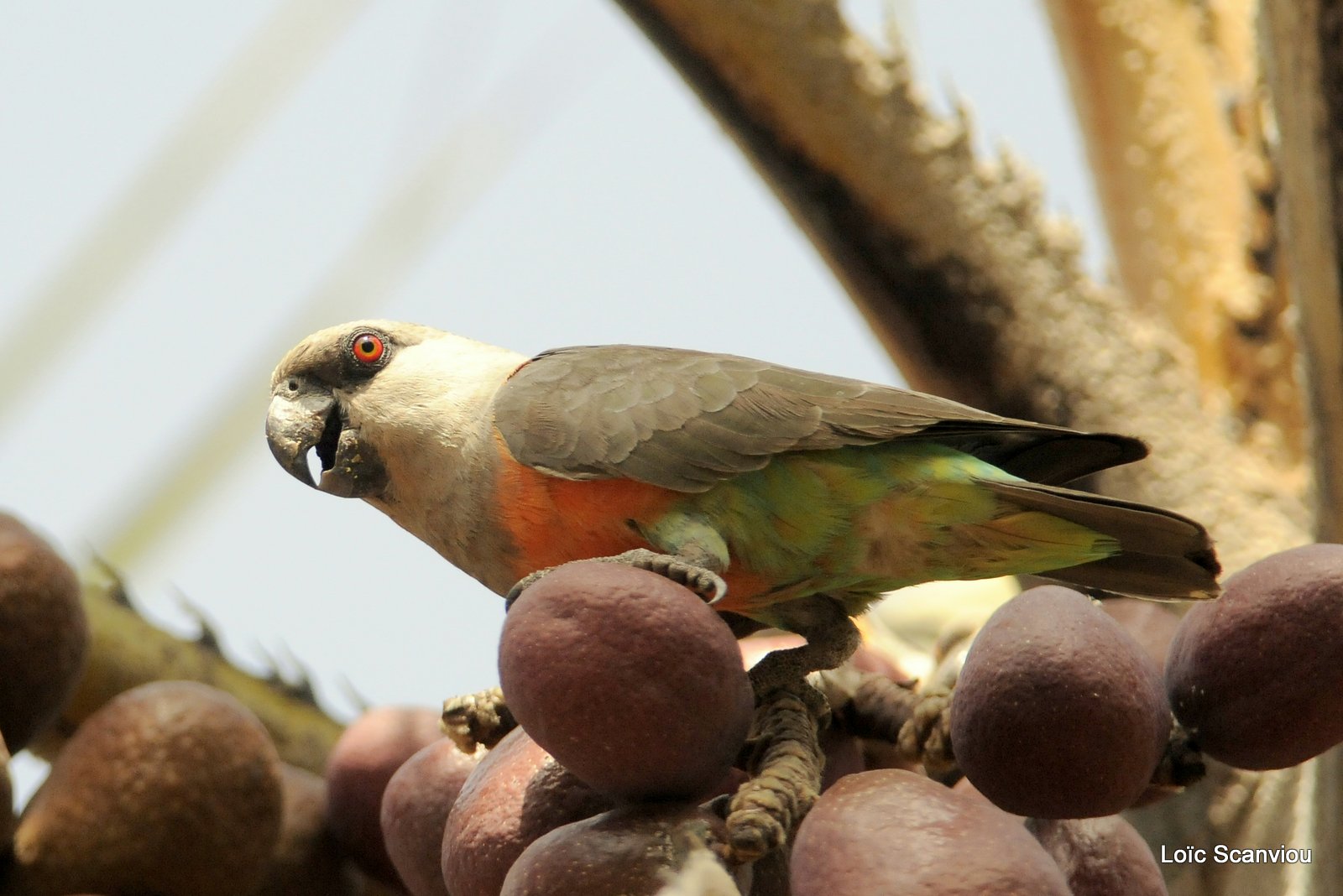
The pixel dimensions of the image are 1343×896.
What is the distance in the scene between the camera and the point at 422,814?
4.57 ft

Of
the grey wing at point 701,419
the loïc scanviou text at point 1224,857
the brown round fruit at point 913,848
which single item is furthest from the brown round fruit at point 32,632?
the loïc scanviou text at point 1224,857

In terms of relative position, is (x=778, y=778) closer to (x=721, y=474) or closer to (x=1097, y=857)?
(x=1097, y=857)

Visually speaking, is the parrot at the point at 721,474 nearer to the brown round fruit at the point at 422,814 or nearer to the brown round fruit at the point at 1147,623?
the brown round fruit at the point at 1147,623

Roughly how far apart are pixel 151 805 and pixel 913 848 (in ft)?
2.92

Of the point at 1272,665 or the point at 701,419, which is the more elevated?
the point at 1272,665

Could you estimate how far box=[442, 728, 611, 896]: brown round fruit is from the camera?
1.22 metres

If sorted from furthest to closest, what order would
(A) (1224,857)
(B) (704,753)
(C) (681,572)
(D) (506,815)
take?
(A) (1224,857) → (C) (681,572) → (D) (506,815) → (B) (704,753)

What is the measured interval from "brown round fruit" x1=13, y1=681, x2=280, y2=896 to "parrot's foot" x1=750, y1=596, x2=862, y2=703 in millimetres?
589

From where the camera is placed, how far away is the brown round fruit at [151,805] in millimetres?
1461

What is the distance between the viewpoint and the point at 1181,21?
304 centimetres

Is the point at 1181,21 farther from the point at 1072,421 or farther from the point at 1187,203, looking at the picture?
the point at 1072,421

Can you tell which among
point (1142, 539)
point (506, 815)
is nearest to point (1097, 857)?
point (1142, 539)

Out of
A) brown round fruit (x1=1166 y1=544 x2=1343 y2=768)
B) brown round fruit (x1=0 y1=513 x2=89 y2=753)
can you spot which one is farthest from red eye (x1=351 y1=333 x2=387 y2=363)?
brown round fruit (x1=1166 y1=544 x2=1343 y2=768)

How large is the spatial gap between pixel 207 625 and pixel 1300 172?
1695mm
